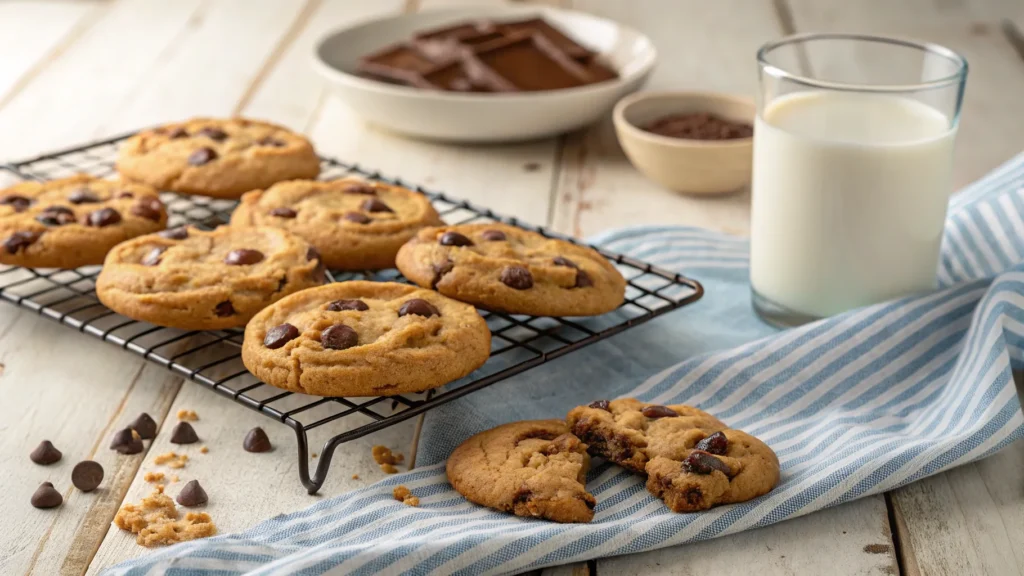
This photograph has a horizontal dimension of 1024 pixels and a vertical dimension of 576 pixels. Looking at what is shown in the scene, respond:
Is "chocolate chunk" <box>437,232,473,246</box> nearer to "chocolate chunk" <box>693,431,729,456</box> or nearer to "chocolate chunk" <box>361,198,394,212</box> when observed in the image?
"chocolate chunk" <box>361,198,394,212</box>

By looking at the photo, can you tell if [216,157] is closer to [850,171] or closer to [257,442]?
[257,442]

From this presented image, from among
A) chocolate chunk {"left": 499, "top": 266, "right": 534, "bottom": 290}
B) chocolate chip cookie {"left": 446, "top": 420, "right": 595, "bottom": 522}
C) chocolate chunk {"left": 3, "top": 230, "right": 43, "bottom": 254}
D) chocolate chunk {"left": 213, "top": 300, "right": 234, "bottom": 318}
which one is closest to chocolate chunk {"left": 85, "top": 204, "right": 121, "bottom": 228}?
chocolate chunk {"left": 3, "top": 230, "right": 43, "bottom": 254}

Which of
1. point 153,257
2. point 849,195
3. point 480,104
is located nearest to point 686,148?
point 480,104

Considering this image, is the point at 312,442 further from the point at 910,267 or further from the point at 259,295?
the point at 910,267

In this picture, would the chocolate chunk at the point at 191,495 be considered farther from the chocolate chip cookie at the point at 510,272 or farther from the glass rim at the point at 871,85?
the glass rim at the point at 871,85

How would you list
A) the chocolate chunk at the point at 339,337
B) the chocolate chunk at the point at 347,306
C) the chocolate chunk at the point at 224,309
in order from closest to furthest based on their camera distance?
the chocolate chunk at the point at 339,337
the chocolate chunk at the point at 347,306
the chocolate chunk at the point at 224,309

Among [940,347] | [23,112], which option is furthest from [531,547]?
[23,112]

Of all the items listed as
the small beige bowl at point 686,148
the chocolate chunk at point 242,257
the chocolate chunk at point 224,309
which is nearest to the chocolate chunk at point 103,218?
the chocolate chunk at point 242,257
